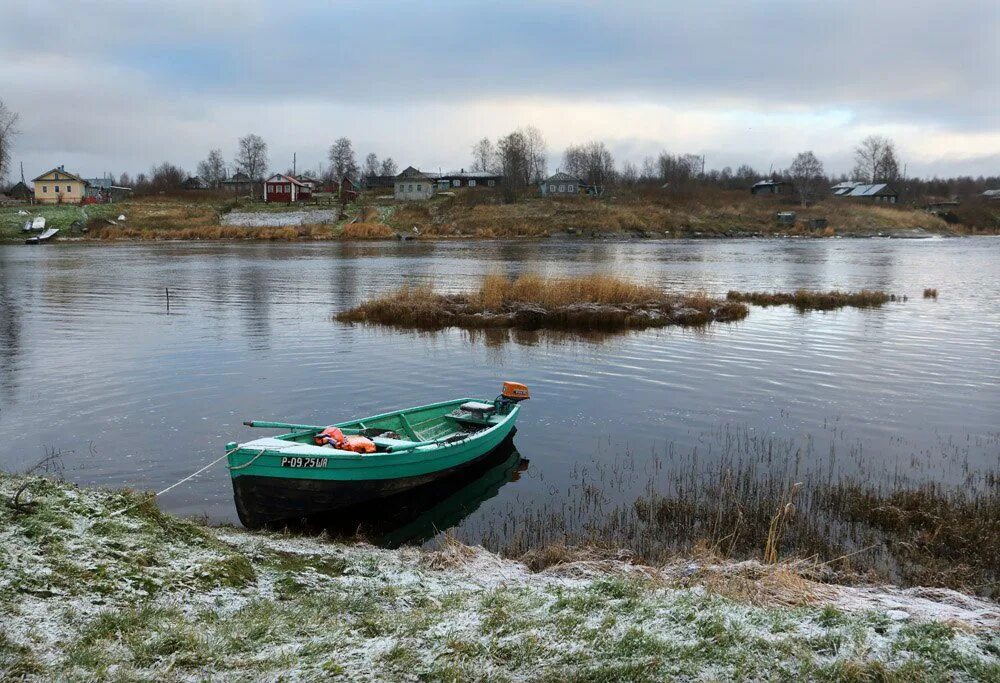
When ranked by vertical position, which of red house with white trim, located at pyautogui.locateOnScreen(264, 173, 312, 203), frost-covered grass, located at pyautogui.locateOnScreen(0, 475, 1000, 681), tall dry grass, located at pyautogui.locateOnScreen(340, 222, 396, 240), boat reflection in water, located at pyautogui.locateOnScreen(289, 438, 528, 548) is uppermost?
red house with white trim, located at pyautogui.locateOnScreen(264, 173, 312, 203)

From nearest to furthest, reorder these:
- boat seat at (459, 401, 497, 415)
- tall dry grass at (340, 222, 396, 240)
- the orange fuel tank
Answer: boat seat at (459, 401, 497, 415) → the orange fuel tank → tall dry grass at (340, 222, 396, 240)

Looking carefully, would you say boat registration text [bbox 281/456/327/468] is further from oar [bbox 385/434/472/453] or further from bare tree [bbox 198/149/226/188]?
bare tree [bbox 198/149/226/188]

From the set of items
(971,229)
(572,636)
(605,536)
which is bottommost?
(605,536)

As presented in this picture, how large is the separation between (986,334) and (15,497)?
103 feet

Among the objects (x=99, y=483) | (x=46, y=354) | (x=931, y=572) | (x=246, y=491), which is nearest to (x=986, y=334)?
(x=931, y=572)

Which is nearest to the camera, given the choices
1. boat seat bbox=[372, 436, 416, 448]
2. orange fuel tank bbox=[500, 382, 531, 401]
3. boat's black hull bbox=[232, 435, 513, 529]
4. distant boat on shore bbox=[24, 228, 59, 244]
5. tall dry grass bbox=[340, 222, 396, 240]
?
boat's black hull bbox=[232, 435, 513, 529]

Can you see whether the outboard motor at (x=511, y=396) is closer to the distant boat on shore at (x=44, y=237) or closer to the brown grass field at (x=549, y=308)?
the brown grass field at (x=549, y=308)

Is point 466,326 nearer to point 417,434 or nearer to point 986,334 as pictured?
point 417,434

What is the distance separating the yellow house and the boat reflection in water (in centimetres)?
12259

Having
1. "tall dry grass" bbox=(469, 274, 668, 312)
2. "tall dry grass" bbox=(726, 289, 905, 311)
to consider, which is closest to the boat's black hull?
"tall dry grass" bbox=(469, 274, 668, 312)

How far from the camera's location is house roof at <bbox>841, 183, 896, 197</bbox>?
503 feet

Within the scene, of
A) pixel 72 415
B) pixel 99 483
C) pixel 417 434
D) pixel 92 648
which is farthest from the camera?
pixel 72 415

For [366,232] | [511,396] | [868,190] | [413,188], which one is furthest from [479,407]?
[868,190]

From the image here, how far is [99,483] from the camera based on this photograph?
13.0 metres
